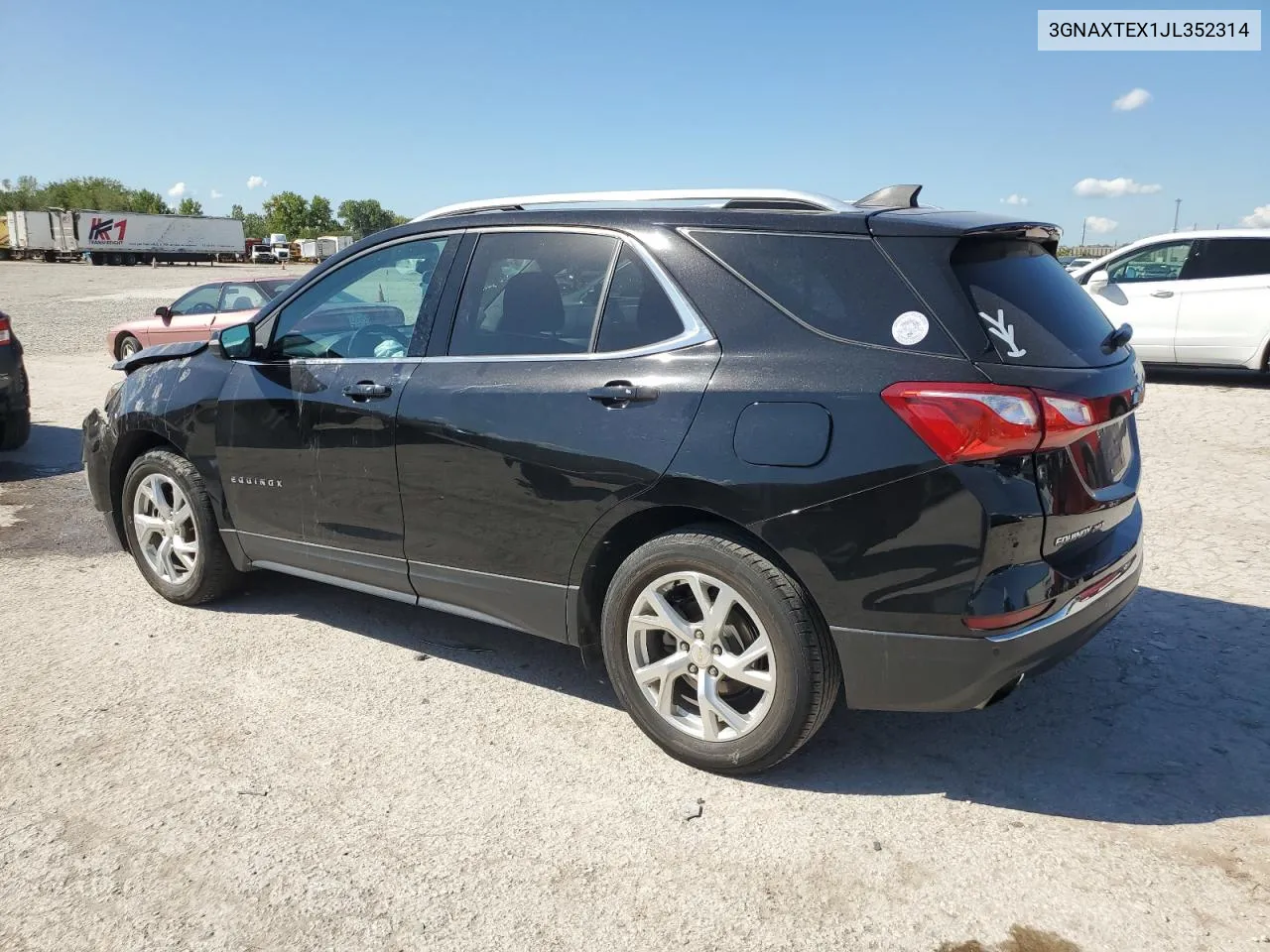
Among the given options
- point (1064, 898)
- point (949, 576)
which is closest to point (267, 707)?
point (949, 576)

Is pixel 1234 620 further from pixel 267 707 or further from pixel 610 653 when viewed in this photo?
pixel 267 707

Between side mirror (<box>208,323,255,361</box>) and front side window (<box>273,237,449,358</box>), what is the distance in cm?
14

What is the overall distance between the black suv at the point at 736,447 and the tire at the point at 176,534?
29.0 inches

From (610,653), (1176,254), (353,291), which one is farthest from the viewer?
(1176,254)

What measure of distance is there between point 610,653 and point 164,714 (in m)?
1.73

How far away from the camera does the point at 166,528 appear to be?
4855mm

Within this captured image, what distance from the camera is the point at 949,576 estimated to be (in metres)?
2.76

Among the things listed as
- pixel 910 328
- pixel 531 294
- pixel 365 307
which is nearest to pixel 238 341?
pixel 365 307

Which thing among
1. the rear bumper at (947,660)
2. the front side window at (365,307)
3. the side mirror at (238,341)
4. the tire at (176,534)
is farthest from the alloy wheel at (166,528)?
the rear bumper at (947,660)

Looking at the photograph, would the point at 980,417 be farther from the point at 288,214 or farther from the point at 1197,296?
the point at 288,214

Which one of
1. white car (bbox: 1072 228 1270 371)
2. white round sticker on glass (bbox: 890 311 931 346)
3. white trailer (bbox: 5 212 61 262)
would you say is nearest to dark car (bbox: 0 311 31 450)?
white round sticker on glass (bbox: 890 311 931 346)

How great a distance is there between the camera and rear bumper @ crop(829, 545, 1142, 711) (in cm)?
281

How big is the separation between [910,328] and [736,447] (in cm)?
61

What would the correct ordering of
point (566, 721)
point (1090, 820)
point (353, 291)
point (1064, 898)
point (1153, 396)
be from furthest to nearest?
point (1153, 396), point (353, 291), point (566, 721), point (1090, 820), point (1064, 898)
